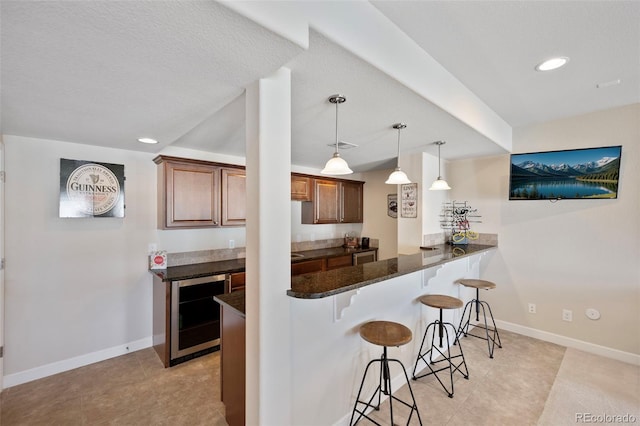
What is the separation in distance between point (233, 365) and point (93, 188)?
7.92 feet

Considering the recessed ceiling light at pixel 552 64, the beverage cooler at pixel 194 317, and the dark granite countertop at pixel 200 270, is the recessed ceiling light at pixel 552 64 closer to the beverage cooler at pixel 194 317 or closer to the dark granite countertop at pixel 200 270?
the dark granite countertop at pixel 200 270

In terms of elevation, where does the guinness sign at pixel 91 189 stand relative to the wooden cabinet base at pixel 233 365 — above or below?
above

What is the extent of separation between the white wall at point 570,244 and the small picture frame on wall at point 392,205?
1.25 m

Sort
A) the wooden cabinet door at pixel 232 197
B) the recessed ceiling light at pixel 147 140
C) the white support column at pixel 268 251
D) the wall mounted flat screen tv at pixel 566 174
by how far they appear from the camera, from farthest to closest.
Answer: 1. the wooden cabinet door at pixel 232 197
2. the wall mounted flat screen tv at pixel 566 174
3. the recessed ceiling light at pixel 147 140
4. the white support column at pixel 268 251

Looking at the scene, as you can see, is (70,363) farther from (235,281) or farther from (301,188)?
(301,188)

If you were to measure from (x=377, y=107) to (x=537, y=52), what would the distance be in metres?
1.15

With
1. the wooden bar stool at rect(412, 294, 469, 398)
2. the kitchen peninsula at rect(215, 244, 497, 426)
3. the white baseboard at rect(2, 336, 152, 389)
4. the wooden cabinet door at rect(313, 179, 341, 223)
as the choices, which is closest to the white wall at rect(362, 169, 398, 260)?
the wooden cabinet door at rect(313, 179, 341, 223)

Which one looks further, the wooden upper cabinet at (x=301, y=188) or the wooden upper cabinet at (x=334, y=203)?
the wooden upper cabinet at (x=334, y=203)

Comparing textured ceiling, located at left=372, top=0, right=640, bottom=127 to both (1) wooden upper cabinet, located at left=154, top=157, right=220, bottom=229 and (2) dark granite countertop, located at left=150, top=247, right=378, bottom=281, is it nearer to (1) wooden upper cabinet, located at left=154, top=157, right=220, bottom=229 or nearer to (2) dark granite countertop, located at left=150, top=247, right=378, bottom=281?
(1) wooden upper cabinet, located at left=154, top=157, right=220, bottom=229

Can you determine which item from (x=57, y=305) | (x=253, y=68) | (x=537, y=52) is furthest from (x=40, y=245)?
(x=537, y=52)

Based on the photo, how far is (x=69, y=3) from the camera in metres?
0.93

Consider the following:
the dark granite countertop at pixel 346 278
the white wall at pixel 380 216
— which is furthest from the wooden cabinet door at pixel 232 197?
the white wall at pixel 380 216

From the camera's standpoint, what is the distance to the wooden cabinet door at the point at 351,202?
16.1ft

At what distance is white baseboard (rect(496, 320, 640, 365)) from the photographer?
2795 mm
